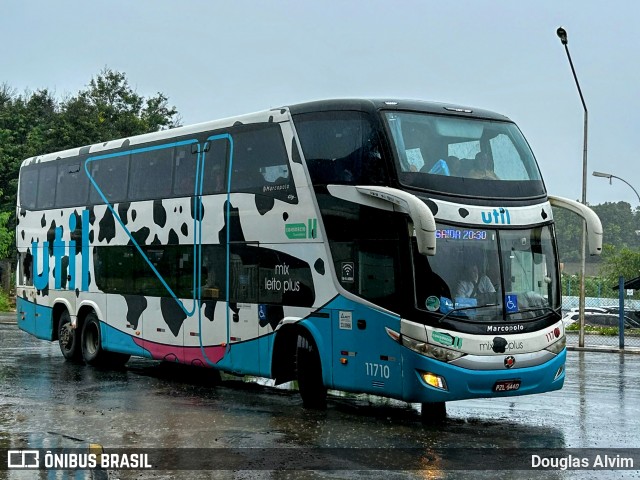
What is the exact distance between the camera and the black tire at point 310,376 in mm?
14711

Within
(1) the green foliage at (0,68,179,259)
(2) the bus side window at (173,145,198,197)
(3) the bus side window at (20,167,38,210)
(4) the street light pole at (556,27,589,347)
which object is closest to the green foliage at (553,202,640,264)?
(1) the green foliage at (0,68,179,259)

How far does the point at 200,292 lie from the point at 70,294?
16.9 ft

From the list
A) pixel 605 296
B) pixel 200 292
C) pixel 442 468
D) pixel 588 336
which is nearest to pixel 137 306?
pixel 200 292

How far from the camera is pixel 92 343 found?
20906 millimetres

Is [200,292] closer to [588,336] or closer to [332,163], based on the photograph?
[332,163]

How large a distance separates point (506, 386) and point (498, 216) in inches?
86.2

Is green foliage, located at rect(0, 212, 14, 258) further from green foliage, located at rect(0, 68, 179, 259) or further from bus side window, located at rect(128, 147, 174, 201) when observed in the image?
bus side window, located at rect(128, 147, 174, 201)

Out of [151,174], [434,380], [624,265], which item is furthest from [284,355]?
[624,265]

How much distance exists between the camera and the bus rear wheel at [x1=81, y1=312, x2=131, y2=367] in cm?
2058

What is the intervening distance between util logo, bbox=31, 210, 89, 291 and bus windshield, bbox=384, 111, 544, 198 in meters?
9.21

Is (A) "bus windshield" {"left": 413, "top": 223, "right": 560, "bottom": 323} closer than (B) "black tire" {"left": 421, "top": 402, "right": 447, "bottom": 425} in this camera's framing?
Yes

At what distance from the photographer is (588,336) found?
35.4 metres

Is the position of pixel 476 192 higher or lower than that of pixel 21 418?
higher

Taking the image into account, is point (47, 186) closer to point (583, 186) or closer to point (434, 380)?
point (434, 380)
